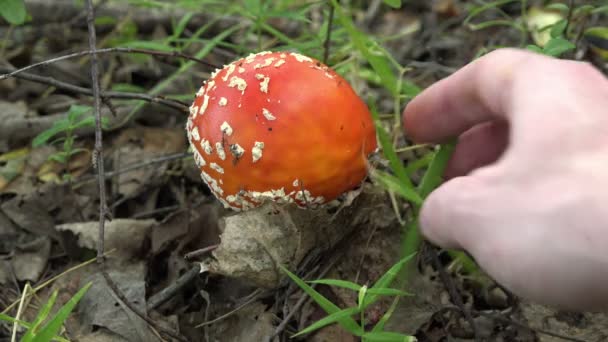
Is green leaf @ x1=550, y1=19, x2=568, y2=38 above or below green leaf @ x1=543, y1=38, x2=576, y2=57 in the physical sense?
below

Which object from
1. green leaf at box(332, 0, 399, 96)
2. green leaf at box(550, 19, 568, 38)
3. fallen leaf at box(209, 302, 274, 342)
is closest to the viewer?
fallen leaf at box(209, 302, 274, 342)

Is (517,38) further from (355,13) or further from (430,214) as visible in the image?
(430,214)

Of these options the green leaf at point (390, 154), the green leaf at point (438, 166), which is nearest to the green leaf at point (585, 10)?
the green leaf at point (438, 166)

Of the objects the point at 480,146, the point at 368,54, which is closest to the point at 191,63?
the point at 368,54

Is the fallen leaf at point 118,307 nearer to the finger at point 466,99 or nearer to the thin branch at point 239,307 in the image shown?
the thin branch at point 239,307

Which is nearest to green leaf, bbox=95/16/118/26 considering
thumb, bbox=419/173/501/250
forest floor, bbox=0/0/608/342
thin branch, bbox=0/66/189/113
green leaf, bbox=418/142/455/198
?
forest floor, bbox=0/0/608/342

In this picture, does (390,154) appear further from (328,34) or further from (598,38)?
(598,38)

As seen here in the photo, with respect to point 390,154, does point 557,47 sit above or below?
above

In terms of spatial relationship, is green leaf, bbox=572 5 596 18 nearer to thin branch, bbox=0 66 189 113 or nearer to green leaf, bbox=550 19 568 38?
green leaf, bbox=550 19 568 38
